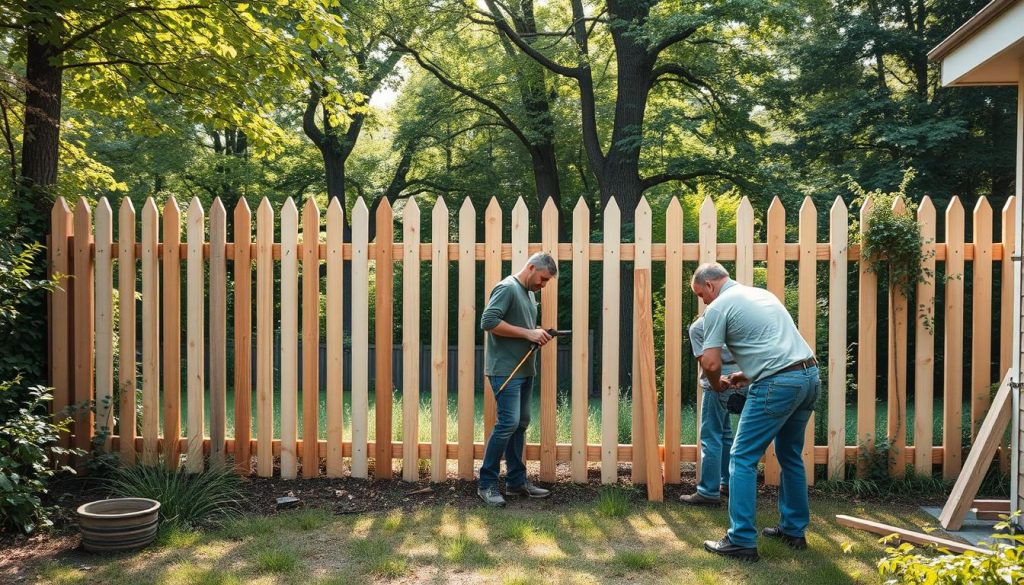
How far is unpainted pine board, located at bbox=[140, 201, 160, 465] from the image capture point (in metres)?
5.63

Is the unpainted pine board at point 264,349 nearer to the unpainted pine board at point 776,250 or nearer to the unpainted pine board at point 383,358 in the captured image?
the unpainted pine board at point 383,358

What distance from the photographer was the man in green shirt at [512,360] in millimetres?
4961

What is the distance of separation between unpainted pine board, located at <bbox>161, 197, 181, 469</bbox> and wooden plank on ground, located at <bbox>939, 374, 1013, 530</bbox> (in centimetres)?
498

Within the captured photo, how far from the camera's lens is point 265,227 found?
219 inches

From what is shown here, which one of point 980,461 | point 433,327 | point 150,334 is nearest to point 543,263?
point 433,327

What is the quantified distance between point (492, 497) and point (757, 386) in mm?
1960

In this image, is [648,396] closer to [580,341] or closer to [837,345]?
[580,341]

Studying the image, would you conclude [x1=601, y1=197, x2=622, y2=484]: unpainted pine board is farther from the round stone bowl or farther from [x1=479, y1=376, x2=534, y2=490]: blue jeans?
the round stone bowl

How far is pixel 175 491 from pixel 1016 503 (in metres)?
4.85

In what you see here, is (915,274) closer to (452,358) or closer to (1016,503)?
(1016,503)

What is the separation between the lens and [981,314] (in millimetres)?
5340

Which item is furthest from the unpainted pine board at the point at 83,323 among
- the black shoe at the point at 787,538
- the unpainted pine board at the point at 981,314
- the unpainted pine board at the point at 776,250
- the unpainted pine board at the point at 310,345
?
the unpainted pine board at the point at 981,314

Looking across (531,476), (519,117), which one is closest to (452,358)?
(519,117)

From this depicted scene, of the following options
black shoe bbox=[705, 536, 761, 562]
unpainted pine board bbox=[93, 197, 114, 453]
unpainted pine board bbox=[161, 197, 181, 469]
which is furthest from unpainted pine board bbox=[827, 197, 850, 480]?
unpainted pine board bbox=[93, 197, 114, 453]
